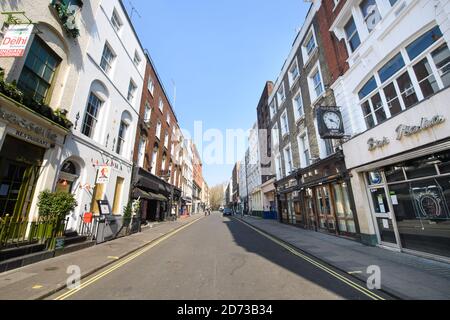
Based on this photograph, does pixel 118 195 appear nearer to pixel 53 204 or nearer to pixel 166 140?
pixel 53 204

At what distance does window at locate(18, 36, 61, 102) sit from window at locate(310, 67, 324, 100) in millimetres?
14946

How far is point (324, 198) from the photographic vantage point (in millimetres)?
12961

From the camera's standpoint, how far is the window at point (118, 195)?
45.5 ft

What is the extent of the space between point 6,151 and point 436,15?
1465 cm

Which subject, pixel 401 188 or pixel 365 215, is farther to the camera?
pixel 365 215

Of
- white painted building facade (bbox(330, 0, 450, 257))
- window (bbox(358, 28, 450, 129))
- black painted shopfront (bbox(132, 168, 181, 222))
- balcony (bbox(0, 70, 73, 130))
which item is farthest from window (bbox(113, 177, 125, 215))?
window (bbox(358, 28, 450, 129))

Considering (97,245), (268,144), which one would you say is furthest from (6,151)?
(268,144)

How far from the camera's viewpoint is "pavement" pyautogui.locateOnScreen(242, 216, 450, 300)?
4164mm

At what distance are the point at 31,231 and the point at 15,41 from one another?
6.12 metres

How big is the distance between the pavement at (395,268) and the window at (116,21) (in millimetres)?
18319

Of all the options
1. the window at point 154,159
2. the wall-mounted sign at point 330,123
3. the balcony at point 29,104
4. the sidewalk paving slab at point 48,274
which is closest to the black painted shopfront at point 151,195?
the window at point 154,159

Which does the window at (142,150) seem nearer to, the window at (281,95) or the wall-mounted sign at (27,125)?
the wall-mounted sign at (27,125)
